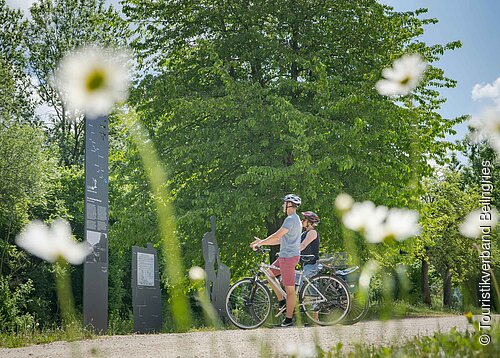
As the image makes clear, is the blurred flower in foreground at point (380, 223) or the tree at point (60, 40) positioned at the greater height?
the tree at point (60, 40)

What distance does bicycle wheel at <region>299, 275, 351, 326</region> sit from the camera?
10.5m

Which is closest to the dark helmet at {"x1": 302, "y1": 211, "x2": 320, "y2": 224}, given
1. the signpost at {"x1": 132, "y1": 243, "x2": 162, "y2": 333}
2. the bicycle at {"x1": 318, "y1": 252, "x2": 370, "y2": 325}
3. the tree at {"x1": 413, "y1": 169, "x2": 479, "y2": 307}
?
the bicycle at {"x1": 318, "y1": 252, "x2": 370, "y2": 325}

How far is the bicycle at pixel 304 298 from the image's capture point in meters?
10.5

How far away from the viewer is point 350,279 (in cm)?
1150

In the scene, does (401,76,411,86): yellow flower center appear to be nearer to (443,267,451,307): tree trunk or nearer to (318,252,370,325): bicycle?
(318,252,370,325): bicycle

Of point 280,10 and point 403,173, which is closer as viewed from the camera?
point 403,173

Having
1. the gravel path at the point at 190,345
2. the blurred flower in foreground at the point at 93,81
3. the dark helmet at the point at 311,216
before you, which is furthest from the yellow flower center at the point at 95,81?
the dark helmet at the point at 311,216

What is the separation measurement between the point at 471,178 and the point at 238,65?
29.9m

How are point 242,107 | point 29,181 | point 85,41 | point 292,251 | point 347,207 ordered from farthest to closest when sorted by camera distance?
point 85,41 → point 29,181 → point 242,107 → point 292,251 → point 347,207

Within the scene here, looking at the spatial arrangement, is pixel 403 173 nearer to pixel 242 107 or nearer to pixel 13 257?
pixel 242 107

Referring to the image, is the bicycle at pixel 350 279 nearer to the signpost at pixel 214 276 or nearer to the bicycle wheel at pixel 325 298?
the bicycle wheel at pixel 325 298

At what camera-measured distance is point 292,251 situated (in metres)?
10.2

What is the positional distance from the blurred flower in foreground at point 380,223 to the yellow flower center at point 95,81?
1.07 meters

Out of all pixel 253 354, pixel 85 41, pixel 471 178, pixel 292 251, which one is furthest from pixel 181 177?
pixel 471 178
